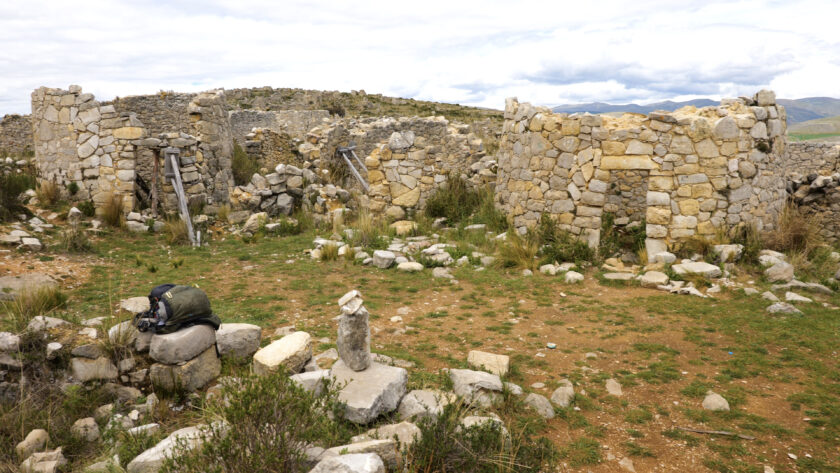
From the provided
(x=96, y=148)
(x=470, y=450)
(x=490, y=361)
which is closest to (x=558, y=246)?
(x=490, y=361)

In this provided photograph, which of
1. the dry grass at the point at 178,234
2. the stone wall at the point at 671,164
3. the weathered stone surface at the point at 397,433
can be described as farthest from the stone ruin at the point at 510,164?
the weathered stone surface at the point at 397,433

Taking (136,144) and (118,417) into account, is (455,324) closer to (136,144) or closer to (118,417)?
(118,417)

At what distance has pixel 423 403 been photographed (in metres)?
3.90

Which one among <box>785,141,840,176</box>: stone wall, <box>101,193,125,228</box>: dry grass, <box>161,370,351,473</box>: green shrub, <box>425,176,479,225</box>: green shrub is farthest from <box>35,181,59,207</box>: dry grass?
<box>785,141,840,176</box>: stone wall

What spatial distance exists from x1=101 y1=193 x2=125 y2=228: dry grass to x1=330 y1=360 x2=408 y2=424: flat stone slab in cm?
887

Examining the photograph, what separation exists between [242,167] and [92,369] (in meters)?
12.8

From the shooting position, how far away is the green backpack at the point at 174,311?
4.58 metres

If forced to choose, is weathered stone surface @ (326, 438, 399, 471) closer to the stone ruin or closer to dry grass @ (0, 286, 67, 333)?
dry grass @ (0, 286, 67, 333)

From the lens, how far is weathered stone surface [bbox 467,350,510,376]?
493 cm

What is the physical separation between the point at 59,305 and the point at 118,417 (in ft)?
9.07

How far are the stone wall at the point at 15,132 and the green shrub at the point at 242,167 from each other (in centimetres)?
1192

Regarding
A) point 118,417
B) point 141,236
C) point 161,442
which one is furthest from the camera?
point 141,236

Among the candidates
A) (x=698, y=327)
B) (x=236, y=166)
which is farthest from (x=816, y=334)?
(x=236, y=166)

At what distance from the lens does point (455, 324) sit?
6.45 metres
